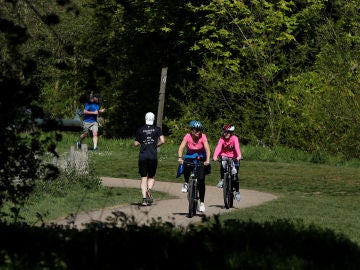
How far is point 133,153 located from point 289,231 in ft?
79.3

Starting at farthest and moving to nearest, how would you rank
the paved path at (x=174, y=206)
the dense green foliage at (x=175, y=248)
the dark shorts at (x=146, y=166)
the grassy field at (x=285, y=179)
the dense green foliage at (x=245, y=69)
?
the dense green foliage at (x=245, y=69) → the dark shorts at (x=146, y=166) → the grassy field at (x=285, y=179) → the paved path at (x=174, y=206) → the dense green foliage at (x=175, y=248)

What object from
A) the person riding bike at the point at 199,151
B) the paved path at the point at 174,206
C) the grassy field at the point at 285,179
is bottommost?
the paved path at the point at 174,206

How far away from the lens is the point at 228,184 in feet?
60.5

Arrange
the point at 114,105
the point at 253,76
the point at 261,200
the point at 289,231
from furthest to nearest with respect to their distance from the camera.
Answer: the point at 114,105
the point at 253,76
the point at 261,200
the point at 289,231

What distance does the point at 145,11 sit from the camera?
42312 millimetres

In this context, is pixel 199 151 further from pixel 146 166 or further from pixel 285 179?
pixel 285 179

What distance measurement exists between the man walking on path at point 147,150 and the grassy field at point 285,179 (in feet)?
2.52

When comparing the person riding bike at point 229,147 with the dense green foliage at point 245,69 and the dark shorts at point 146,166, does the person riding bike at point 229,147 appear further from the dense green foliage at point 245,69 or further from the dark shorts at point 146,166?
the dense green foliage at point 245,69

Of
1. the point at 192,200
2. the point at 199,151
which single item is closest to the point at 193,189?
the point at 192,200

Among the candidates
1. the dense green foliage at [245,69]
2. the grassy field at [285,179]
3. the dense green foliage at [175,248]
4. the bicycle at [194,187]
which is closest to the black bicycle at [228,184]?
the grassy field at [285,179]

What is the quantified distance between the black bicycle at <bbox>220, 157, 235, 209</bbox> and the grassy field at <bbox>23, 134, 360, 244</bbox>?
48 cm

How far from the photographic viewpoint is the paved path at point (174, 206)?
15805mm

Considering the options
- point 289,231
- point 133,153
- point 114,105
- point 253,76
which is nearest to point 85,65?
point 289,231

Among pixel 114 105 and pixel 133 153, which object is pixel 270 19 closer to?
pixel 133 153
